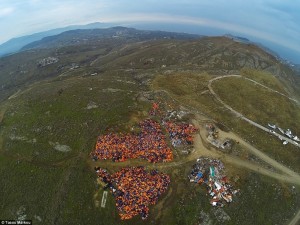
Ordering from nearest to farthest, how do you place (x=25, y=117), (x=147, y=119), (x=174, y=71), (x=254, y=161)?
(x=254, y=161) < (x=147, y=119) < (x=25, y=117) < (x=174, y=71)

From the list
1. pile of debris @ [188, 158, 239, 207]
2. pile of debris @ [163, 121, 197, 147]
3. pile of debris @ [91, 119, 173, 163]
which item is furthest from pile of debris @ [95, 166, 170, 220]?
pile of debris @ [163, 121, 197, 147]

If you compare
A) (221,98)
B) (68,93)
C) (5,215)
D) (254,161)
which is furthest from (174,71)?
(5,215)

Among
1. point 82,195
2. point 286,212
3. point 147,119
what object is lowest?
point 286,212

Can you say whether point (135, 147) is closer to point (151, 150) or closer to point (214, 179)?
point (151, 150)

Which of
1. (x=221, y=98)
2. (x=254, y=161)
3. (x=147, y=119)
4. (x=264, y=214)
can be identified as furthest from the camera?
(x=221, y=98)

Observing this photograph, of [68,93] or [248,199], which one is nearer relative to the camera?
[248,199]

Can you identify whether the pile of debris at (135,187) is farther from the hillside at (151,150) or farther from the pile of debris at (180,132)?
the pile of debris at (180,132)

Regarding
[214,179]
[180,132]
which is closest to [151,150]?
[180,132]

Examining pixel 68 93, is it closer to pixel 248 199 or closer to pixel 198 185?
pixel 198 185
